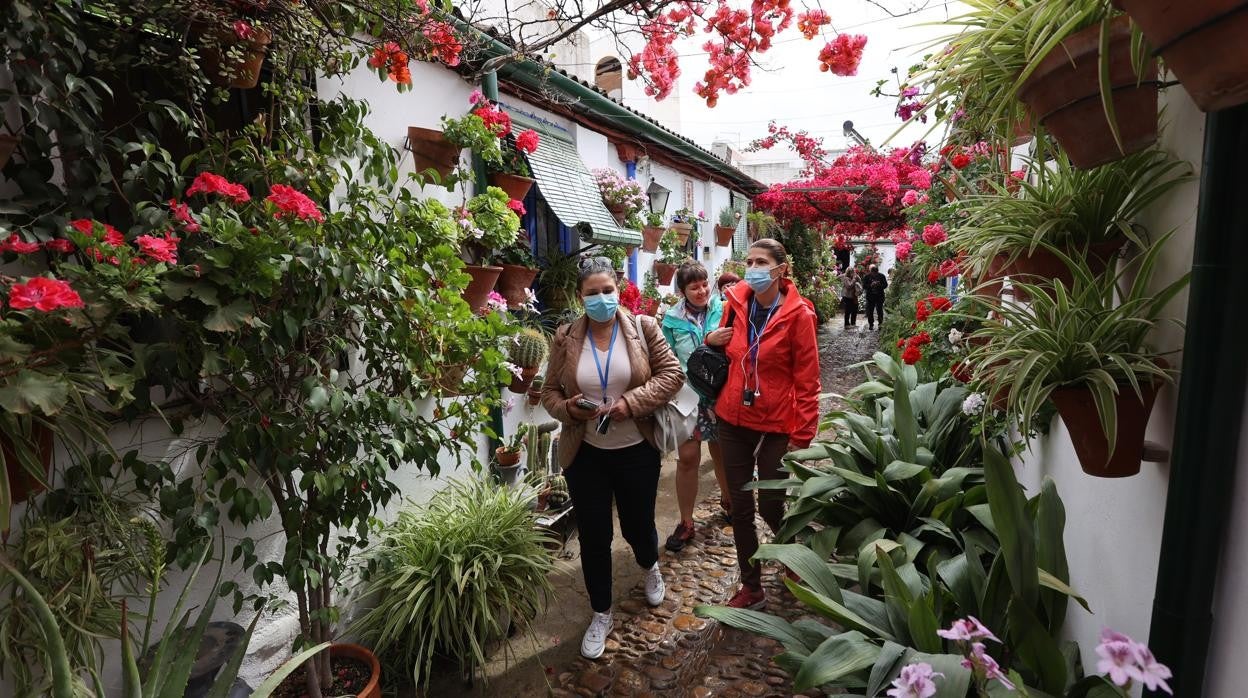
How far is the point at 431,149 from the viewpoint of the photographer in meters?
3.46

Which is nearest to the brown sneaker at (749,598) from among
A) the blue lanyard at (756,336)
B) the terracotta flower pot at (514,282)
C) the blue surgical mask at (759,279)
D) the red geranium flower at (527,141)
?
the blue lanyard at (756,336)

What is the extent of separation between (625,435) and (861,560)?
1.25 meters

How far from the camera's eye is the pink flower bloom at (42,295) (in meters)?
1.23

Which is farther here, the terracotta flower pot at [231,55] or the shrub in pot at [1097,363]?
the terracotta flower pot at [231,55]

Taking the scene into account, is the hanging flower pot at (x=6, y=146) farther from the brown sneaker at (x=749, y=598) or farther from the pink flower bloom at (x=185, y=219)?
the brown sneaker at (x=749, y=598)

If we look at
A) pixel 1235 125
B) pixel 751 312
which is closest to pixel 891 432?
pixel 751 312

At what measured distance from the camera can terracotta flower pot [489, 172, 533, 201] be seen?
13.4 ft

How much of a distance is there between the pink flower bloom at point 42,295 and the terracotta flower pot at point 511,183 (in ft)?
9.83

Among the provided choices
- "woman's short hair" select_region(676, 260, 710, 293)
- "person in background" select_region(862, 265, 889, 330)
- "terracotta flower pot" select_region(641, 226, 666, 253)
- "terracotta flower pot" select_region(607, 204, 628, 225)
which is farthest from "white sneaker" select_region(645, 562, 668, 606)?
"person in background" select_region(862, 265, 889, 330)

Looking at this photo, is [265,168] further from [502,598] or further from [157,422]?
[502,598]

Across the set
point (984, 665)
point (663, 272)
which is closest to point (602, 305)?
point (984, 665)

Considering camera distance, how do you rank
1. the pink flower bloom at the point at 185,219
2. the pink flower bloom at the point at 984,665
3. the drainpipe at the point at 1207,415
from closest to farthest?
1. the pink flower bloom at the point at 984,665
2. the drainpipe at the point at 1207,415
3. the pink flower bloom at the point at 185,219

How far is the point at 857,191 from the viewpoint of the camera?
37.8ft

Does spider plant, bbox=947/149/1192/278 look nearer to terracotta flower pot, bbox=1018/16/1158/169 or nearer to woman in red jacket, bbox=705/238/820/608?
terracotta flower pot, bbox=1018/16/1158/169
